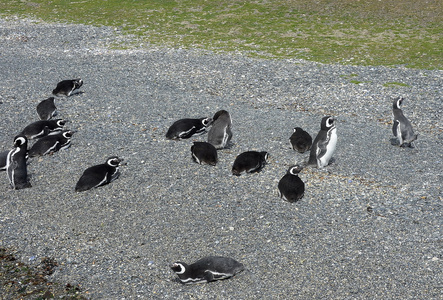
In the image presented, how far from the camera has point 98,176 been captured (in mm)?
9039

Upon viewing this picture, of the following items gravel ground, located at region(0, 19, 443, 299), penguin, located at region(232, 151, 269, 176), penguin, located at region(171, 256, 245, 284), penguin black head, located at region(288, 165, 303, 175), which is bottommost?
gravel ground, located at region(0, 19, 443, 299)

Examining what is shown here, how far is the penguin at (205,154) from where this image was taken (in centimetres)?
970

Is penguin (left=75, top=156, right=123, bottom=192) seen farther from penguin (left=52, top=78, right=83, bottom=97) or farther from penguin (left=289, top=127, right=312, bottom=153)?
penguin (left=52, top=78, right=83, bottom=97)

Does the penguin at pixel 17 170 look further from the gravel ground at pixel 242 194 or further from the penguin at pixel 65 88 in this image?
the penguin at pixel 65 88

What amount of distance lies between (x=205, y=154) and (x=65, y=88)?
6022 millimetres

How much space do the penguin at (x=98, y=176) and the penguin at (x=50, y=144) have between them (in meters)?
1.86

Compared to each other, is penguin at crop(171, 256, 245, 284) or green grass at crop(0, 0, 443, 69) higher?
green grass at crop(0, 0, 443, 69)

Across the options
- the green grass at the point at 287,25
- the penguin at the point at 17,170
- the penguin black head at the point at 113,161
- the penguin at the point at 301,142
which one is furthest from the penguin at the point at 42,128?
the green grass at the point at 287,25

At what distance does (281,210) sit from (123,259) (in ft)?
8.71

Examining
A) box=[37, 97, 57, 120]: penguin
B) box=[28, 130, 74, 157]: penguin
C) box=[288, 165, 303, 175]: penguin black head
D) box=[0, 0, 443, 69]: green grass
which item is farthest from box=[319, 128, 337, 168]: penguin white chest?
box=[0, 0, 443, 69]: green grass

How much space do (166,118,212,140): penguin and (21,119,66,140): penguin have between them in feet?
8.68

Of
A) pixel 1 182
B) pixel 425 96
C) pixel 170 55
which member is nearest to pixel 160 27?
pixel 170 55

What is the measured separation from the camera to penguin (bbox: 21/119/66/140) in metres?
11.4

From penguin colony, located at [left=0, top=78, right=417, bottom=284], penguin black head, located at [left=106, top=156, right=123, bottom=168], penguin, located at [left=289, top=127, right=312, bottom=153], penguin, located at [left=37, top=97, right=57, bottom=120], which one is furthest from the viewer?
penguin, located at [left=37, top=97, right=57, bottom=120]
